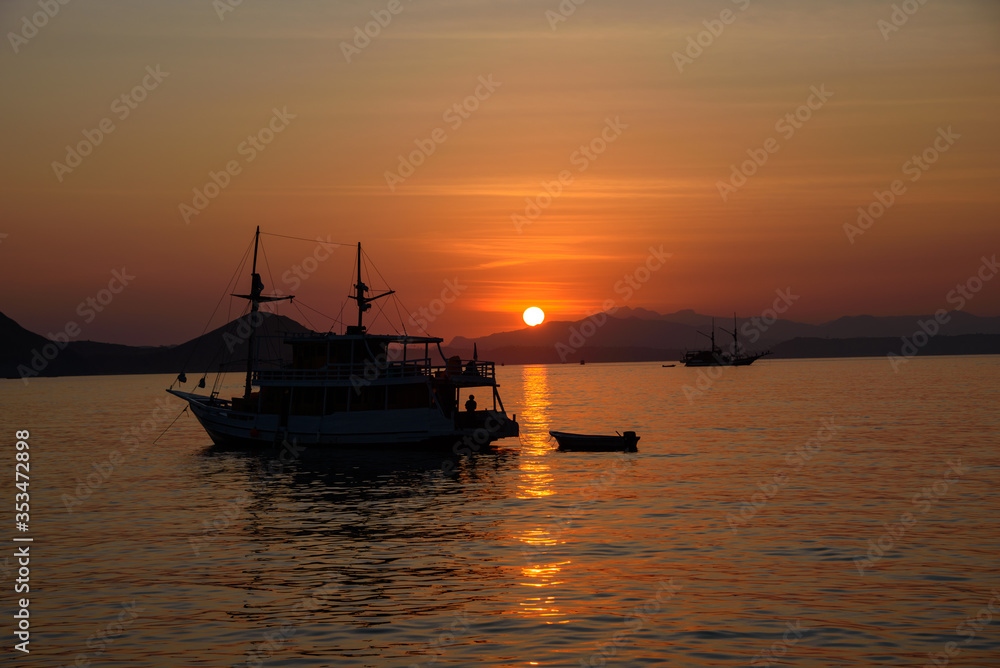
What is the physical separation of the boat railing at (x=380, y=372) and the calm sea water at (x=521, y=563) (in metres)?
5.25

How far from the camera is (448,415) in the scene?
50.5 meters

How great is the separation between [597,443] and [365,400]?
1417 centimetres

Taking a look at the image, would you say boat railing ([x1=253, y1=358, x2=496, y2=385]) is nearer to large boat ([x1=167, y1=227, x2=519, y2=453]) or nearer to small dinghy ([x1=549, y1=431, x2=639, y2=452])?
large boat ([x1=167, y1=227, x2=519, y2=453])

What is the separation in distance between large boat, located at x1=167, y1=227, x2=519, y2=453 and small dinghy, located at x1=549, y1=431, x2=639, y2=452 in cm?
435

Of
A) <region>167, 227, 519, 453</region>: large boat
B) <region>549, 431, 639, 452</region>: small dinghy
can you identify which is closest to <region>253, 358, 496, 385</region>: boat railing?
<region>167, 227, 519, 453</region>: large boat

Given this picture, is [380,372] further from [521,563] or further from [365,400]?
[521,563]

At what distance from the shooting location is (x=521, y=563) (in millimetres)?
21906

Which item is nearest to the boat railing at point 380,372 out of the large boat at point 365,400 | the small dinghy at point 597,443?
the large boat at point 365,400

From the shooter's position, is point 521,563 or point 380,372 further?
point 380,372

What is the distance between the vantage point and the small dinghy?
5275 centimetres

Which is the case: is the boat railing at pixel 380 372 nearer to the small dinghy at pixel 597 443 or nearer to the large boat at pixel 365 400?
the large boat at pixel 365 400

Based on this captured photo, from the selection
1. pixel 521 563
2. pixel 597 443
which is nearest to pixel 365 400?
pixel 597 443

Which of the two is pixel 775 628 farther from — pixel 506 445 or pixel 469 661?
pixel 506 445

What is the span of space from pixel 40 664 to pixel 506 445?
1858 inches
